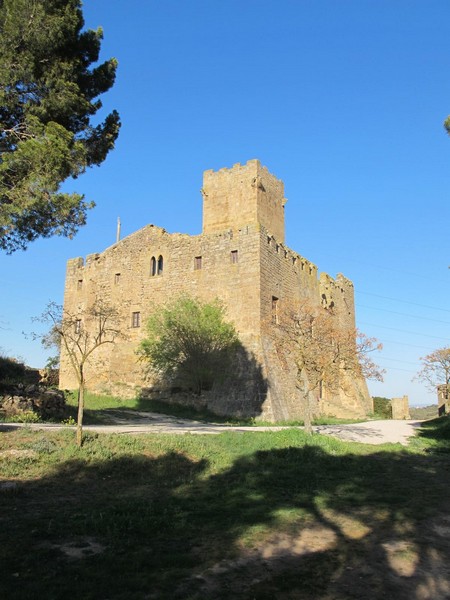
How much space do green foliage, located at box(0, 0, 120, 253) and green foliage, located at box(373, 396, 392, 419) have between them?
33564 mm

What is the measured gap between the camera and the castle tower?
1192 inches

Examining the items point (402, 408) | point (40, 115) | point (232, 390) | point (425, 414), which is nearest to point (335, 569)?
point (40, 115)

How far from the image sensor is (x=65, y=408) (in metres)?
17.5

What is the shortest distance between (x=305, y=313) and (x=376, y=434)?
5.51 m

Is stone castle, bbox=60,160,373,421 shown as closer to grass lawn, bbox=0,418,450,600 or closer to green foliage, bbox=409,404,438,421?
green foliage, bbox=409,404,438,421

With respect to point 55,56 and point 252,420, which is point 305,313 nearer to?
point 252,420

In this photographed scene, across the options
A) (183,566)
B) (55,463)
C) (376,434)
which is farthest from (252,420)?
(183,566)

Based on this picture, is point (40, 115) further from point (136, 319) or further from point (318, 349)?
point (136, 319)

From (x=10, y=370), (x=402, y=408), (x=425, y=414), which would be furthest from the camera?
(x=425, y=414)

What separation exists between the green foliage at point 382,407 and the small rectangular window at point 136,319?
21.4 metres

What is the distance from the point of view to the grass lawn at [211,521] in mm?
4656

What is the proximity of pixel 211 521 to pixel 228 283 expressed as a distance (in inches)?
832

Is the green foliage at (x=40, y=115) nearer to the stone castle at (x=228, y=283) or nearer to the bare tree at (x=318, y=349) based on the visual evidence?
the bare tree at (x=318, y=349)

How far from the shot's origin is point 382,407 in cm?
4184
